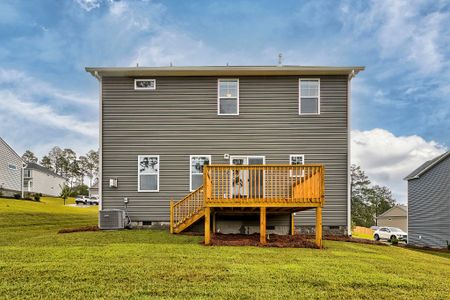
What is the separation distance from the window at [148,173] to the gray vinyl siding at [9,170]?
25945 mm

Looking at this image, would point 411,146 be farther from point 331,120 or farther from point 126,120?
point 126,120

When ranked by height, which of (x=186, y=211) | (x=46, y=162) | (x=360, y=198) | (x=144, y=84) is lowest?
(x=360, y=198)

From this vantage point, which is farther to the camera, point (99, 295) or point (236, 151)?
point (236, 151)

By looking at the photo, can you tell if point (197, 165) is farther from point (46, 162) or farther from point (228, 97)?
point (46, 162)

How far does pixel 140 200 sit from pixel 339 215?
7411 mm

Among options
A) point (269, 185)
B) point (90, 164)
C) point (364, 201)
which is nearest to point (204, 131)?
point (269, 185)

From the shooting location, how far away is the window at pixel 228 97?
12.9m

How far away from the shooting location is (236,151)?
1273cm

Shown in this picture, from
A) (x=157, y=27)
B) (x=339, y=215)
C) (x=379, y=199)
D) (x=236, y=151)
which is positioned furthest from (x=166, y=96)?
(x=379, y=199)

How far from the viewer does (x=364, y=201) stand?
188 feet

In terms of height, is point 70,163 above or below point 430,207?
above

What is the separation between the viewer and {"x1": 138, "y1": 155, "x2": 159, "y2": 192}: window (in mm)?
12719

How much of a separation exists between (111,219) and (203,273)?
7.14m

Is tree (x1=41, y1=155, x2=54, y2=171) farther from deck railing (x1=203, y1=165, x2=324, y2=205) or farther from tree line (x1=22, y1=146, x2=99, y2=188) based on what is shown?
deck railing (x1=203, y1=165, x2=324, y2=205)
